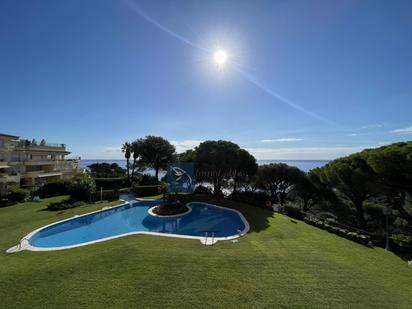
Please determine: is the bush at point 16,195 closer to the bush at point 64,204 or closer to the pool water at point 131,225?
the bush at point 64,204

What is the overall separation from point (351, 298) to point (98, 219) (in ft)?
62.0

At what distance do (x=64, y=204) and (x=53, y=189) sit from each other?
680cm

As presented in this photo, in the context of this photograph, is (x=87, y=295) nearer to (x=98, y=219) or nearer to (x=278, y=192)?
(x=98, y=219)

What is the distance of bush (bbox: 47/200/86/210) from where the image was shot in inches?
824

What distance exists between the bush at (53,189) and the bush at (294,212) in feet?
81.8

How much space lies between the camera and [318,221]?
17656 millimetres

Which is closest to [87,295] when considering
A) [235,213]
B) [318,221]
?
[235,213]

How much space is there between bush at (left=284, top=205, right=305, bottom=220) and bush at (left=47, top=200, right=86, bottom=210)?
70.5 feet

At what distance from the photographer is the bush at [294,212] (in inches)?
789

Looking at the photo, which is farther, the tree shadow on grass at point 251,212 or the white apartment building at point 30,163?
the white apartment building at point 30,163

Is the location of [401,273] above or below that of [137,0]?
Result: below

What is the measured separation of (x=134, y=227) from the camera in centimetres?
1736

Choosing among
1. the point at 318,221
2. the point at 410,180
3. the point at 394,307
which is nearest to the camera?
the point at 394,307

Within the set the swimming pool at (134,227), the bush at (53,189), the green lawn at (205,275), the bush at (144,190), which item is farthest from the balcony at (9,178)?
the green lawn at (205,275)
